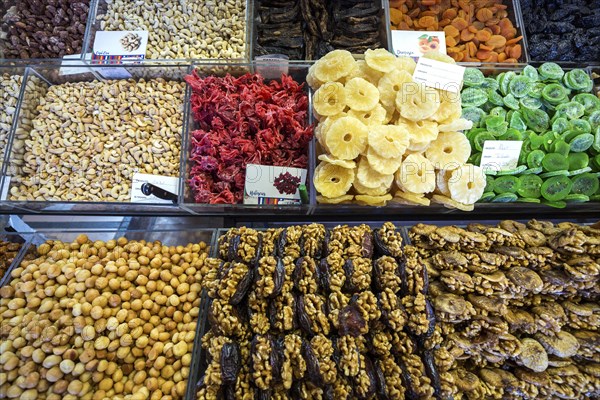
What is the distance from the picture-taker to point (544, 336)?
130 centimetres

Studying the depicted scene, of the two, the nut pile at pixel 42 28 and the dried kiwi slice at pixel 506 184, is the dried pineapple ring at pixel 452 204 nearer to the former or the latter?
the dried kiwi slice at pixel 506 184

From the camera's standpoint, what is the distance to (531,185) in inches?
68.5

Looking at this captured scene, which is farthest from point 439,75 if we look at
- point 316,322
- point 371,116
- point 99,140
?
point 99,140

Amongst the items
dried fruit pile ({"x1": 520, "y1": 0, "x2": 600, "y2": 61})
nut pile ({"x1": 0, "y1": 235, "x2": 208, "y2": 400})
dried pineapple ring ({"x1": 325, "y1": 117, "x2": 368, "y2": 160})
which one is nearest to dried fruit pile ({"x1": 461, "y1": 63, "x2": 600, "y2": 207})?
dried fruit pile ({"x1": 520, "y1": 0, "x2": 600, "y2": 61})

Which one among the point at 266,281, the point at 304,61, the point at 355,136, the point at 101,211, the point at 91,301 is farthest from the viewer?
the point at 304,61

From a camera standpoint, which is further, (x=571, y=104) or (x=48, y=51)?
(x=48, y=51)

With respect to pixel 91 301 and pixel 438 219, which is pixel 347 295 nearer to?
pixel 438 219

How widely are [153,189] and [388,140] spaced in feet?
3.68

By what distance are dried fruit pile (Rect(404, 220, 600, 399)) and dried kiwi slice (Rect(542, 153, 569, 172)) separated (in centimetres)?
42

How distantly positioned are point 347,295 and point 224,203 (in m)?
0.73

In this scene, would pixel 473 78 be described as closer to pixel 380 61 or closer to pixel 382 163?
pixel 380 61

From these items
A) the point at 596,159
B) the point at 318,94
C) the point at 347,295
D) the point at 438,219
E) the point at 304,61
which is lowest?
the point at 347,295

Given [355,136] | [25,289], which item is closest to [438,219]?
[355,136]

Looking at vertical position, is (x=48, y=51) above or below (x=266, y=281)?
above
